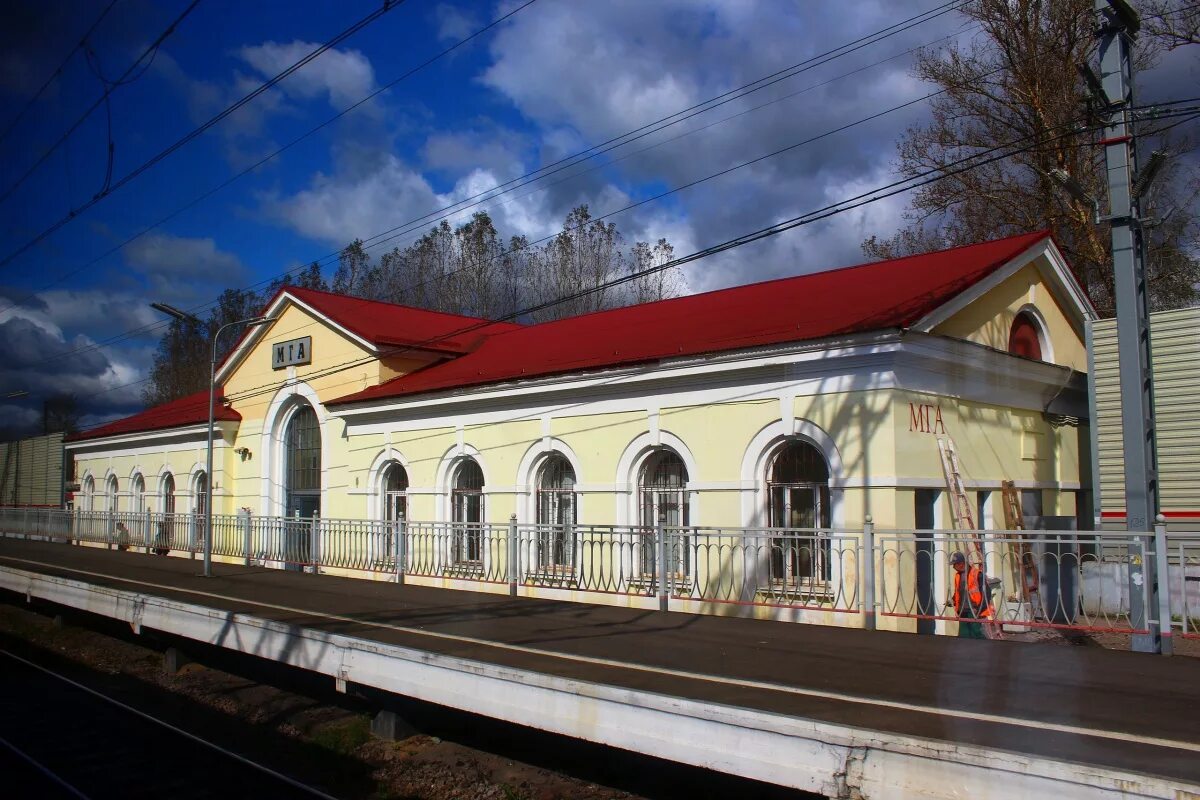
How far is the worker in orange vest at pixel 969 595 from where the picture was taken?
36.4 ft

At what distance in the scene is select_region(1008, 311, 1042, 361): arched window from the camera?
1581 cm

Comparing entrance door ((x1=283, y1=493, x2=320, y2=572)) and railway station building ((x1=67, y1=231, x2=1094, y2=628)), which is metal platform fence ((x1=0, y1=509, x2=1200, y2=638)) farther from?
railway station building ((x1=67, y1=231, x2=1094, y2=628))

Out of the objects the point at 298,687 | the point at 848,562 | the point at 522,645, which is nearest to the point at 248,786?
the point at 522,645

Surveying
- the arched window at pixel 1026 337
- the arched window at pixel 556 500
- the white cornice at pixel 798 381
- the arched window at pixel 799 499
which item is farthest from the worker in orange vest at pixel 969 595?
the arched window at pixel 556 500

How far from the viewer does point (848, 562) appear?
12.1 meters

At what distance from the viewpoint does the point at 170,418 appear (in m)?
28.9

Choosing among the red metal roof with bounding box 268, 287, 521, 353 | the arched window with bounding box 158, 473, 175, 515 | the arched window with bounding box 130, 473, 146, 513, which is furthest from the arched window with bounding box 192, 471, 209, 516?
the red metal roof with bounding box 268, 287, 521, 353

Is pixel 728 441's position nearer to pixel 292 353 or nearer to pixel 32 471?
pixel 292 353

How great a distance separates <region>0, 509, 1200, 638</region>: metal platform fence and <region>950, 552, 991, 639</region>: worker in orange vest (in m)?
0.11

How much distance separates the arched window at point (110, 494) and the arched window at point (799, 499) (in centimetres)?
2602

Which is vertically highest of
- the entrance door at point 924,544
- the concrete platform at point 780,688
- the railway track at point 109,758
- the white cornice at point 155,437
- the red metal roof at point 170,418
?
the red metal roof at point 170,418

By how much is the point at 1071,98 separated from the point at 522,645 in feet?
65.7

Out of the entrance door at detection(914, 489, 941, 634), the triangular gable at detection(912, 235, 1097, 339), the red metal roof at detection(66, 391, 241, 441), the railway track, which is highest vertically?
the triangular gable at detection(912, 235, 1097, 339)

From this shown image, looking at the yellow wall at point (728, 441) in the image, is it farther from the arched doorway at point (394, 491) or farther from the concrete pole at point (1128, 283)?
the concrete pole at point (1128, 283)
